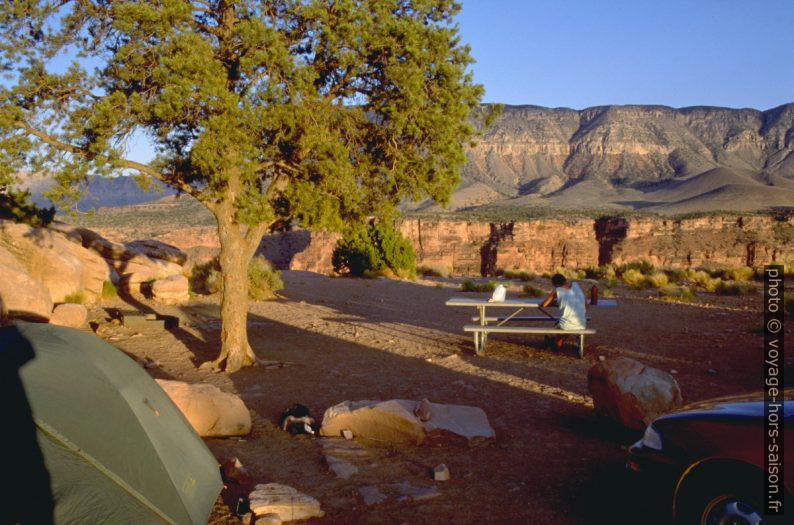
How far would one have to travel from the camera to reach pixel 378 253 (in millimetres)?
32375

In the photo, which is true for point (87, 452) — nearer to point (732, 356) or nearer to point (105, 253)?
point (732, 356)

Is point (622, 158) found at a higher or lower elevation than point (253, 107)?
higher

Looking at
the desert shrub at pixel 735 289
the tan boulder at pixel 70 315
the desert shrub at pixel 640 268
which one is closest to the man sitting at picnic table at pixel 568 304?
the tan boulder at pixel 70 315

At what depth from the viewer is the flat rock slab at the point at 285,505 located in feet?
15.3

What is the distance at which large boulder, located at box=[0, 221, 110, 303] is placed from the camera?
44.7ft

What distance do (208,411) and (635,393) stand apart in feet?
15.3

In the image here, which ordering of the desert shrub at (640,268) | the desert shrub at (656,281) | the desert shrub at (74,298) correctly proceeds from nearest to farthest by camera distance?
the desert shrub at (74,298)
the desert shrub at (656,281)
the desert shrub at (640,268)

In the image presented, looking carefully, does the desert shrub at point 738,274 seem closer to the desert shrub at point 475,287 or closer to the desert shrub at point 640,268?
the desert shrub at point 640,268

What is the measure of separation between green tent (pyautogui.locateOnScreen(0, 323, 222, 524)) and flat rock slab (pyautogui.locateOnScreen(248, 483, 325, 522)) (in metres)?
0.39

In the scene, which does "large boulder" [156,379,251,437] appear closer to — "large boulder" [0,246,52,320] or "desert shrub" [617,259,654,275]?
"large boulder" [0,246,52,320]

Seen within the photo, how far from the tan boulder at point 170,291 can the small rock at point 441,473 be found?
12476 mm

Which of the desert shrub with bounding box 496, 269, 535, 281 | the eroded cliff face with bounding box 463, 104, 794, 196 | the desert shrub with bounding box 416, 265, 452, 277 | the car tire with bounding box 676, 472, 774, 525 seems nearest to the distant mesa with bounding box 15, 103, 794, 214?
the eroded cliff face with bounding box 463, 104, 794, 196

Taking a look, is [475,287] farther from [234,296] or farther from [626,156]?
[626,156]

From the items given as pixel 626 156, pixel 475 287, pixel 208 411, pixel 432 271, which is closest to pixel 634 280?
pixel 475 287
